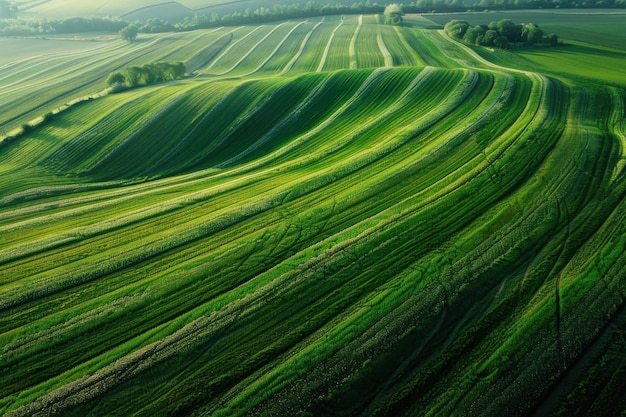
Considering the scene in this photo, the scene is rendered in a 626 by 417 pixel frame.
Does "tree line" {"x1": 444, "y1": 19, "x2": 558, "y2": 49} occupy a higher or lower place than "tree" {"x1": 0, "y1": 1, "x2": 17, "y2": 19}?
lower

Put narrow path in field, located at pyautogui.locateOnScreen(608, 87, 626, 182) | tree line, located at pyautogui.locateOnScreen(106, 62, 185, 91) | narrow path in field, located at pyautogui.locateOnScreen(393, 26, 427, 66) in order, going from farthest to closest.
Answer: narrow path in field, located at pyautogui.locateOnScreen(393, 26, 427, 66) < tree line, located at pyautogui.locateOnScreen(106, 62, 185, 91) < narrow path in field, located at pyautogui.locateOnScreen(608, 87, 626, 182)

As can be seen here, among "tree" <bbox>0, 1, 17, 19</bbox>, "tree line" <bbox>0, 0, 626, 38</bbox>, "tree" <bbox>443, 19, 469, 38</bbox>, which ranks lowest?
"tree" <bbox>443, 19, 469, 38</bbox>

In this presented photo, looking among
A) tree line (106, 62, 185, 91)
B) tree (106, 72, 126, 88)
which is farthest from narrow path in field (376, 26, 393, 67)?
tree (106, 72, 126, 88)

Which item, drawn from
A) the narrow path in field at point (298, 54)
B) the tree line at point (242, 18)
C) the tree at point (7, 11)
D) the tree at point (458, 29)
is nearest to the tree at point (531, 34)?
the tree at point (458, 29)

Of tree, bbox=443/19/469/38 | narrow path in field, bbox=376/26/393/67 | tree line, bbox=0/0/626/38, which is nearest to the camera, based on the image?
narrow path in field, bbox=376/26/393/67

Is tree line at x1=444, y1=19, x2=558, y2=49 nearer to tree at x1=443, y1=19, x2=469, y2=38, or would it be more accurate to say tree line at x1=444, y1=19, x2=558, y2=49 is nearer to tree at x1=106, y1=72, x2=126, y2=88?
tree at x1=443, y1=19, x2=469, y2=38

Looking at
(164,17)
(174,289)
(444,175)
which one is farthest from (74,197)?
(164,17)

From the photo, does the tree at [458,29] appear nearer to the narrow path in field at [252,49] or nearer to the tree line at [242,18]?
the narrow path in field at [252,49]

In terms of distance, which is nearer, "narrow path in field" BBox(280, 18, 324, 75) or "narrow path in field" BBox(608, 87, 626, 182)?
"narrow path in field" BBox(608, 87, 626, 182)
